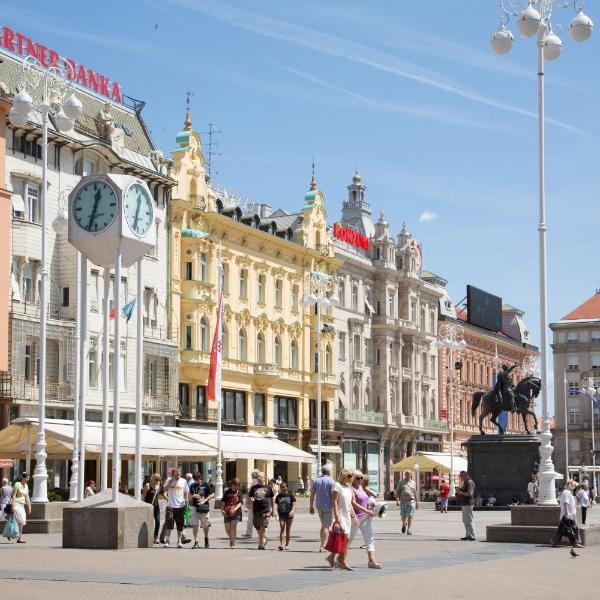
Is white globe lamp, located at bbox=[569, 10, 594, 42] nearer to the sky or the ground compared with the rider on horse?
nearer to the sky

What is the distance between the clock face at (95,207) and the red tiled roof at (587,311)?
11479 centimetres

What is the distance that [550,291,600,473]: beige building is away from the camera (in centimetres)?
13112

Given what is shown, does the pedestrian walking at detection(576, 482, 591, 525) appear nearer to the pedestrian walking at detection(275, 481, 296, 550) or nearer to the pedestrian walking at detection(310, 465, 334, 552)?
the pedestrian walking at detection(275, 481, 296, 550)

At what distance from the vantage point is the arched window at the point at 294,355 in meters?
76.3

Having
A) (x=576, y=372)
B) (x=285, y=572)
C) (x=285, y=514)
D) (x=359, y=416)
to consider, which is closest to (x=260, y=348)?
(x=359, y=416)

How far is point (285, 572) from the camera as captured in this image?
20172 mm

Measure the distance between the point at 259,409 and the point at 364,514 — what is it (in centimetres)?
5070

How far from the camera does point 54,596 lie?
624 inches

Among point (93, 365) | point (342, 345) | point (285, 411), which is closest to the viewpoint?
point (93, 365)

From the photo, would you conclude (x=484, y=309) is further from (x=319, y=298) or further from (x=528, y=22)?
(x=528, y=22)

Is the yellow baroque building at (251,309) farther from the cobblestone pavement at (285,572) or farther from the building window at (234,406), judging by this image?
the cobblestone pavement at (285,572)

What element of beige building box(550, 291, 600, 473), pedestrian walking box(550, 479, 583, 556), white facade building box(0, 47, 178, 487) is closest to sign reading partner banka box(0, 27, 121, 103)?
white facade building box(0, 47, 178, 487)

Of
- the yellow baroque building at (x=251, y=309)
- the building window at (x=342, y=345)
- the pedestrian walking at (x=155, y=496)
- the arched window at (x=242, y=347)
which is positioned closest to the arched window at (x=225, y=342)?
the yellow baroque building at (x=251, y=309)

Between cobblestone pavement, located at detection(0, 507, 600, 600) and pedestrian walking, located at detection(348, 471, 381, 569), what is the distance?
0.33 meters
